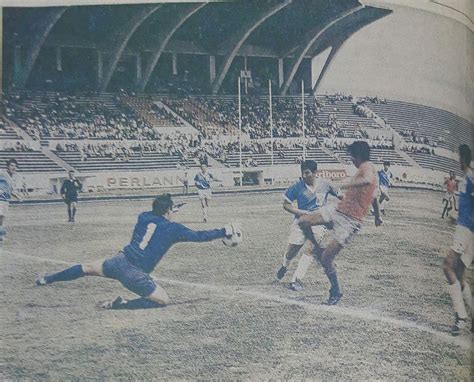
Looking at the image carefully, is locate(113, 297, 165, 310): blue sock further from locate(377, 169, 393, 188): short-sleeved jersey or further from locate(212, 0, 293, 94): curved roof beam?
locate(377, 169, 393, 188): short-sleeved jersey

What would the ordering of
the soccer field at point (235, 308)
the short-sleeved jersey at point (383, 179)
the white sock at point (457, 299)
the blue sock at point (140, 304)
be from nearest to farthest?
the soccer field at point (235, 308), the blue sock at point (140, 304), the white sock at point (457, 299), the short-sleeved jersey at point (383, 179)

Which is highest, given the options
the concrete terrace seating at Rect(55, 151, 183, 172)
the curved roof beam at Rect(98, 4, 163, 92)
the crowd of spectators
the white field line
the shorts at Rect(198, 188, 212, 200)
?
the curved roof beam at Rect(98, 4, 163, 92)

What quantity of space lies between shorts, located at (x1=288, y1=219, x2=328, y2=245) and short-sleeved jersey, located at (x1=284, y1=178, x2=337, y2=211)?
0.41ft

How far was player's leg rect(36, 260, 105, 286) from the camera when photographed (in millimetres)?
3355

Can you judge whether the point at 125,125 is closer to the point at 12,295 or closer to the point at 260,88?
the point at 260,88

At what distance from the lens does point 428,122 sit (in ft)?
12.2

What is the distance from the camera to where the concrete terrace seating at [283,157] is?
143 inches

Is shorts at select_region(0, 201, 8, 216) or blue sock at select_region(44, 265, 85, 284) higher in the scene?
shorts at select_region(0, 201, 8, 216)

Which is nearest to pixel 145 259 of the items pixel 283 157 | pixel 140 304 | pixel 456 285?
pixel 140 304

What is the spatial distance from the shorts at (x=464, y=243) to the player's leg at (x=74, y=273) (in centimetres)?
224

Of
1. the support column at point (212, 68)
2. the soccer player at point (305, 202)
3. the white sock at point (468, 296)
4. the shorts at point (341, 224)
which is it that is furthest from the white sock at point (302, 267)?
the support column at point (212, 68)

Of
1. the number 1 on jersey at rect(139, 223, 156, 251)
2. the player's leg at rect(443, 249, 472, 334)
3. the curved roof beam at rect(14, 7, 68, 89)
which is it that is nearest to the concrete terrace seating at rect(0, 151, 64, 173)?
the curved roof beam at rect(14, 7, 68, 89)

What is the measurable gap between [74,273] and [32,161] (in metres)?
0.75

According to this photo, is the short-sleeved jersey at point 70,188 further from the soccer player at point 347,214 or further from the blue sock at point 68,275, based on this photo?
the soccer player at point 347,214
